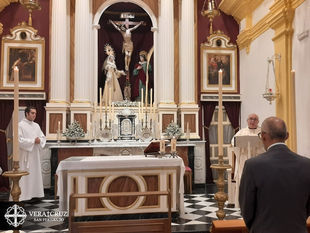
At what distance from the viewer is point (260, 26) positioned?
7973 millimetres

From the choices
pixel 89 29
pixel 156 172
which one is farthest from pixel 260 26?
pixel 156 172

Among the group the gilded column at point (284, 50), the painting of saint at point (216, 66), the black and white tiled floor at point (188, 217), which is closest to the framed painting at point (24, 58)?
the black and white tiled floor at point (188, 217)

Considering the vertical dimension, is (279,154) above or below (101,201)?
above

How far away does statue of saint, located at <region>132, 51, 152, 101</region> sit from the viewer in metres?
9.49

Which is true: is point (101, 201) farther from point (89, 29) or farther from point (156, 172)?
point (89, 29)

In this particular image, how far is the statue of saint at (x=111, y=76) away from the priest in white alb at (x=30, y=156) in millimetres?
2709

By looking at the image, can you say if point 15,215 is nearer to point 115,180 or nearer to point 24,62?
point 115,180

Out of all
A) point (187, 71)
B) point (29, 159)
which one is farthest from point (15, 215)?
point (187, 71)

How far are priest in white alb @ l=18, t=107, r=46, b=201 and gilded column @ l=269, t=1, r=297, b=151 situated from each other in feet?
16.8

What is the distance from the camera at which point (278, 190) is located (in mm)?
1875

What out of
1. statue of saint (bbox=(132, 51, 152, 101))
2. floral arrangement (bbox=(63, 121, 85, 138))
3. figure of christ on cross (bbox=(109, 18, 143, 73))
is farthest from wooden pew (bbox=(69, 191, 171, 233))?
figure of christ on cross (bbox=(109, 18, 143, 73))

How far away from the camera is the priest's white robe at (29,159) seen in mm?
6340

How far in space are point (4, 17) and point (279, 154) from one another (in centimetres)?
913

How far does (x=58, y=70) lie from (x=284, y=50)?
5.63m
